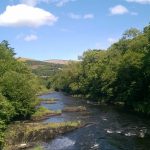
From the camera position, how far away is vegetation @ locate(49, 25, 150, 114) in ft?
286

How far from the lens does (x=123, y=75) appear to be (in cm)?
9494

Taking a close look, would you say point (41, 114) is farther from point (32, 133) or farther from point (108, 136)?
point (108, 136)

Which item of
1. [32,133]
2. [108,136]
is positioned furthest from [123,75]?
[32,133]

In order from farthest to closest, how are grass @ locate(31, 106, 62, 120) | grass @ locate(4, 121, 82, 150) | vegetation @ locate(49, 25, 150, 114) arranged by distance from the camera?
vegetation @ locate(49, 25, 150, 114) → grass @ locate(31, 106, 62, 120) → grass @ locate(4, 121, 82, 150)

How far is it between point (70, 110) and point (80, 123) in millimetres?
23852

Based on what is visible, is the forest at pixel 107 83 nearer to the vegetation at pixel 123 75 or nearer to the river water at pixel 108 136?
the vegetation at pixel 123 75

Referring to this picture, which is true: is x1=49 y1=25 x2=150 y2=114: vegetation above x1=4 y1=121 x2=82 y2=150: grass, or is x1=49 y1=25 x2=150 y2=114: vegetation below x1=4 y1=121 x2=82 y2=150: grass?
above

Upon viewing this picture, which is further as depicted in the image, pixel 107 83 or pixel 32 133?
pixel 107 83

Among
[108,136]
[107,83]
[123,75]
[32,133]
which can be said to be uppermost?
[123,75]

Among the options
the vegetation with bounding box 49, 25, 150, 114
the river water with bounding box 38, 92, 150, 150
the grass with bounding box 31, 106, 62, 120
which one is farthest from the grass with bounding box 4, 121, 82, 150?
the vegetation with bounding box 49, 25, 150, 114

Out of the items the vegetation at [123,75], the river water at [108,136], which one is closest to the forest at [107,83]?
the vegetation at [123,75]

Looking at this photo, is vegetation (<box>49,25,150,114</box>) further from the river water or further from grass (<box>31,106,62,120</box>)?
grass (<box>31,106,62,120</box>)

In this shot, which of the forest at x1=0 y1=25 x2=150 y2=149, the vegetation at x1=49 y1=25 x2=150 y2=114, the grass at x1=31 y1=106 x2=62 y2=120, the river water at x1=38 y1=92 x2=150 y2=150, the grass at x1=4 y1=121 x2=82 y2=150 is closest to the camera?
the river water at x1=38 y1=92 x2=150 y2=150

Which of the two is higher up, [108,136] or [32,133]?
[108,136]
